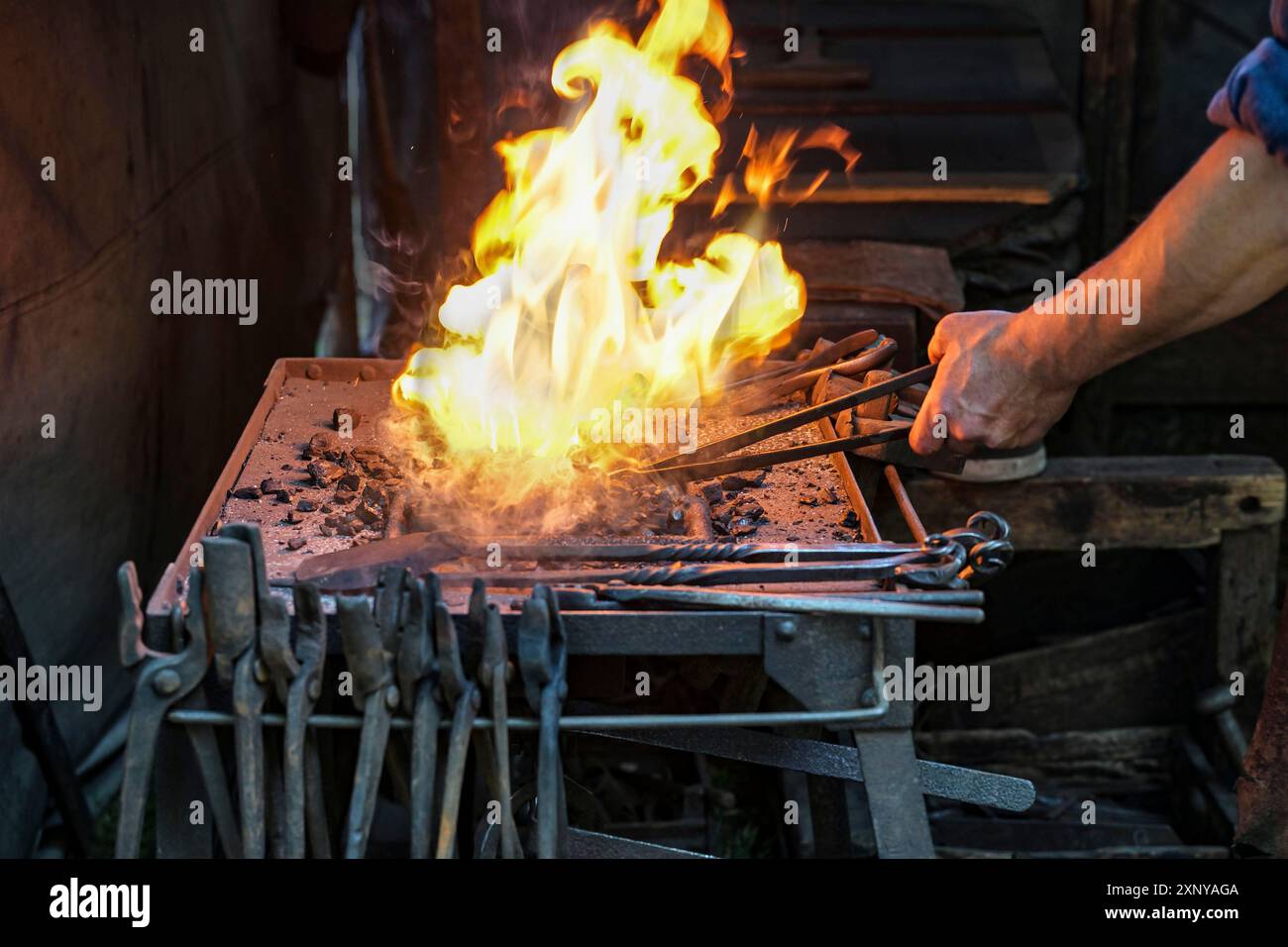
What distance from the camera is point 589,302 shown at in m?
2.98

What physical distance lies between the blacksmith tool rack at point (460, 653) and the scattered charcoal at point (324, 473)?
0.33 meters

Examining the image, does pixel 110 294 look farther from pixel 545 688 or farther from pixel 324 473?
pixel 545 688

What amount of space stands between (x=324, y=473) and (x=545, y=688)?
2.63ft

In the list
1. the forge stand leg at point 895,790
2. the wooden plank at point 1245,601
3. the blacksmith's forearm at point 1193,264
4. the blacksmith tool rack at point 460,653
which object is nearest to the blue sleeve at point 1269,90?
the blacksmith's forearm at point 1193,264

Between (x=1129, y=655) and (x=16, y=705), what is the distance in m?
2.79

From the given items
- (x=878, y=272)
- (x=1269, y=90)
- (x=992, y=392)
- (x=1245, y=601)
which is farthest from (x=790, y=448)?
(x=1245, y=601)

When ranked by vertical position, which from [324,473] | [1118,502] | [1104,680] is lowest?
[1104,680]

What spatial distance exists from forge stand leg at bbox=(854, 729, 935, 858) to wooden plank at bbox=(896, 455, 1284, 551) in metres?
1.31

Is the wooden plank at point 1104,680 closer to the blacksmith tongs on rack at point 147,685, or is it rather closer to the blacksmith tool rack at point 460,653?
the blacksmith tool rack at point 460,653

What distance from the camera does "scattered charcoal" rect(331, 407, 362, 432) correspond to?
297 cm

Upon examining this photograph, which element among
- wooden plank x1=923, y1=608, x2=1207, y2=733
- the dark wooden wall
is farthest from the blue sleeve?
the dark wooden wall

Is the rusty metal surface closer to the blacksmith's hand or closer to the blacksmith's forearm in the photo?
the blacksmith's hand

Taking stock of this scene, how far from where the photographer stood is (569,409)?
292cm
